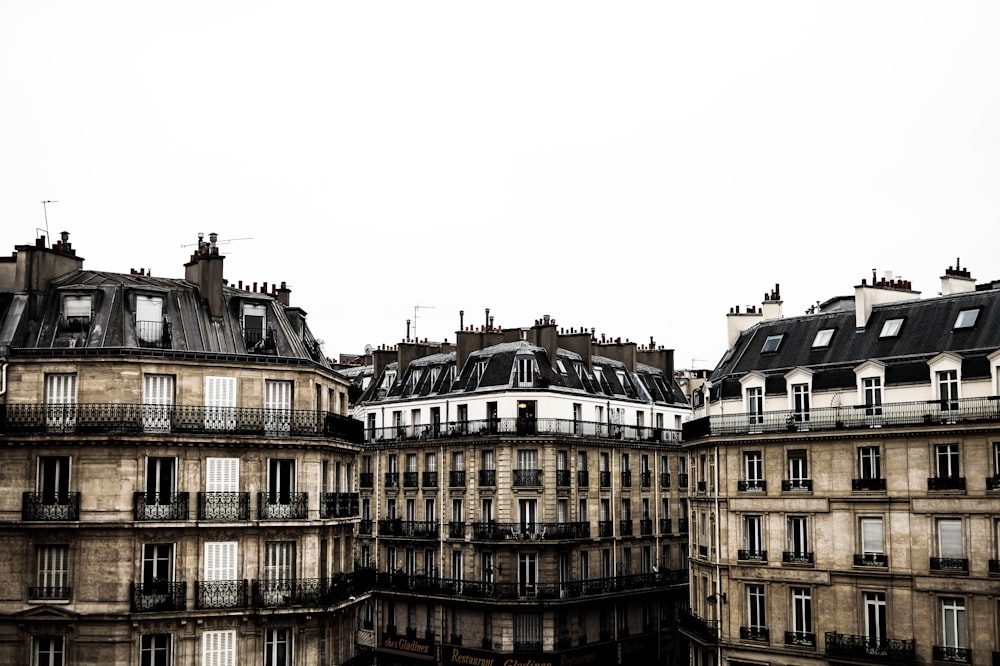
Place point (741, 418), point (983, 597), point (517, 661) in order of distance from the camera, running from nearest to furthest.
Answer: point (983, 597), point (741, 418), point (517, 661)

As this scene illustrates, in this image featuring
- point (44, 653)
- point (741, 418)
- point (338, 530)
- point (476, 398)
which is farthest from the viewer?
point (476, 398)

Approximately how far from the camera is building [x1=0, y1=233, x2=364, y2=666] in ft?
103

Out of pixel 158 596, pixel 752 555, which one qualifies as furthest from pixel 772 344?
pixel 158 596

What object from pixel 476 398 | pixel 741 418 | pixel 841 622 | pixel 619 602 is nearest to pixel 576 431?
pixel 476 398

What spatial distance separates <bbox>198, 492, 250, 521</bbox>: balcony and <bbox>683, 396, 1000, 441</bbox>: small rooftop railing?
1726cm

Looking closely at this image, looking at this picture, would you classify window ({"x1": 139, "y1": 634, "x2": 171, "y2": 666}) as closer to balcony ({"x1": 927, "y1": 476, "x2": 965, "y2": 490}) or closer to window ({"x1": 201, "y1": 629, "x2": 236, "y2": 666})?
window ({"x1": 201, "y1": 629, "x2": 236, "y2": 666})

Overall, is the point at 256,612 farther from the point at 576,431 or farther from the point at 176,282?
the point at 576,431

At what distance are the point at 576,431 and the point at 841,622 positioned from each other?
57.6 ft

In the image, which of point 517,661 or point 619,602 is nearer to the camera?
point 517,661

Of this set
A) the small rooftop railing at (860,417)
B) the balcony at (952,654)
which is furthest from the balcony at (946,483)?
the balcony at (952,654)

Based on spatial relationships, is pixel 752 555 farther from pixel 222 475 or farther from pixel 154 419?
pixel 154 419

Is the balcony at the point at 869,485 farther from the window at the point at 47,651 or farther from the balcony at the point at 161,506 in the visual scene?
the window at the point at 47,651

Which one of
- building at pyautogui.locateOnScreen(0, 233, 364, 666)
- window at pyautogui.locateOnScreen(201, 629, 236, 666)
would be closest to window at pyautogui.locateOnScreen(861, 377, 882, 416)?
building at pyautogui.locateOnScreen(0, 233, 364, 666)

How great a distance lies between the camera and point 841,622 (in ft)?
119
